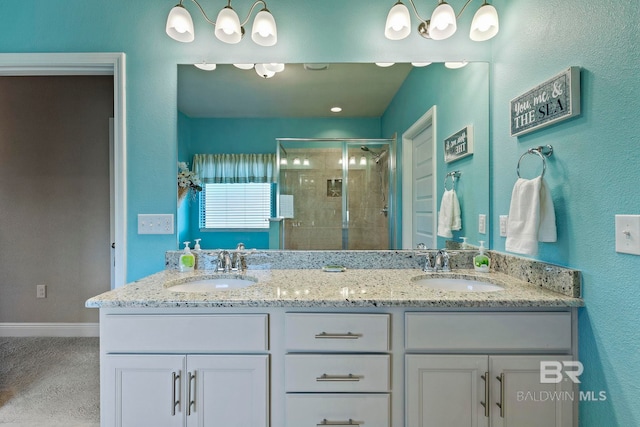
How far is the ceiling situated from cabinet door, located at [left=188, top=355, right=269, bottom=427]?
1.29 meters

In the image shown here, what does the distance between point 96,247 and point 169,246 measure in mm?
1580

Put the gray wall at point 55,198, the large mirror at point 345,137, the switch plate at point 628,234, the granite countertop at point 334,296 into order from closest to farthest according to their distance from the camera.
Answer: the switch plate at point 628,234 < the granite countertop at point 334,296 < the large mirror at point 345,137 < the gray wall at point 55,198

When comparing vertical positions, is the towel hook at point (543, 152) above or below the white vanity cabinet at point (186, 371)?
above

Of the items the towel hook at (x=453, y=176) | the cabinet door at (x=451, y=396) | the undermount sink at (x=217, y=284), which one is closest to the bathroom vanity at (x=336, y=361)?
the cabinet door at (x=451, y=396)

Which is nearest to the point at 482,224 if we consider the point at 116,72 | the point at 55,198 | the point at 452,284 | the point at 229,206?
the point at 452,284

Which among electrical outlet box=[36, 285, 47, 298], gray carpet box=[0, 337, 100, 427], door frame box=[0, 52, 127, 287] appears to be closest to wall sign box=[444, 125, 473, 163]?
door frame box=[0, 52, 127, 287]

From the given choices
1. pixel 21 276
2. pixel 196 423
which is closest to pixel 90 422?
pixel 196 423

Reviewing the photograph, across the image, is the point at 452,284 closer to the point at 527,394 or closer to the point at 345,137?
the point at 527,394

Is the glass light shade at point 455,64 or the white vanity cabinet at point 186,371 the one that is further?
the glass light shade at point 455,64

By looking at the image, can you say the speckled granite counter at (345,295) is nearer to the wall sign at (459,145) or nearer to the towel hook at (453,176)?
the towel hook at (453,176)

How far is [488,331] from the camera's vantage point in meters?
1.19

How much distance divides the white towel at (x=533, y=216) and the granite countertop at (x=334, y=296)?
20 centimetres

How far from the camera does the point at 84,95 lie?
9.34 feet

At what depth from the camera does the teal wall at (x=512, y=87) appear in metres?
1.03
